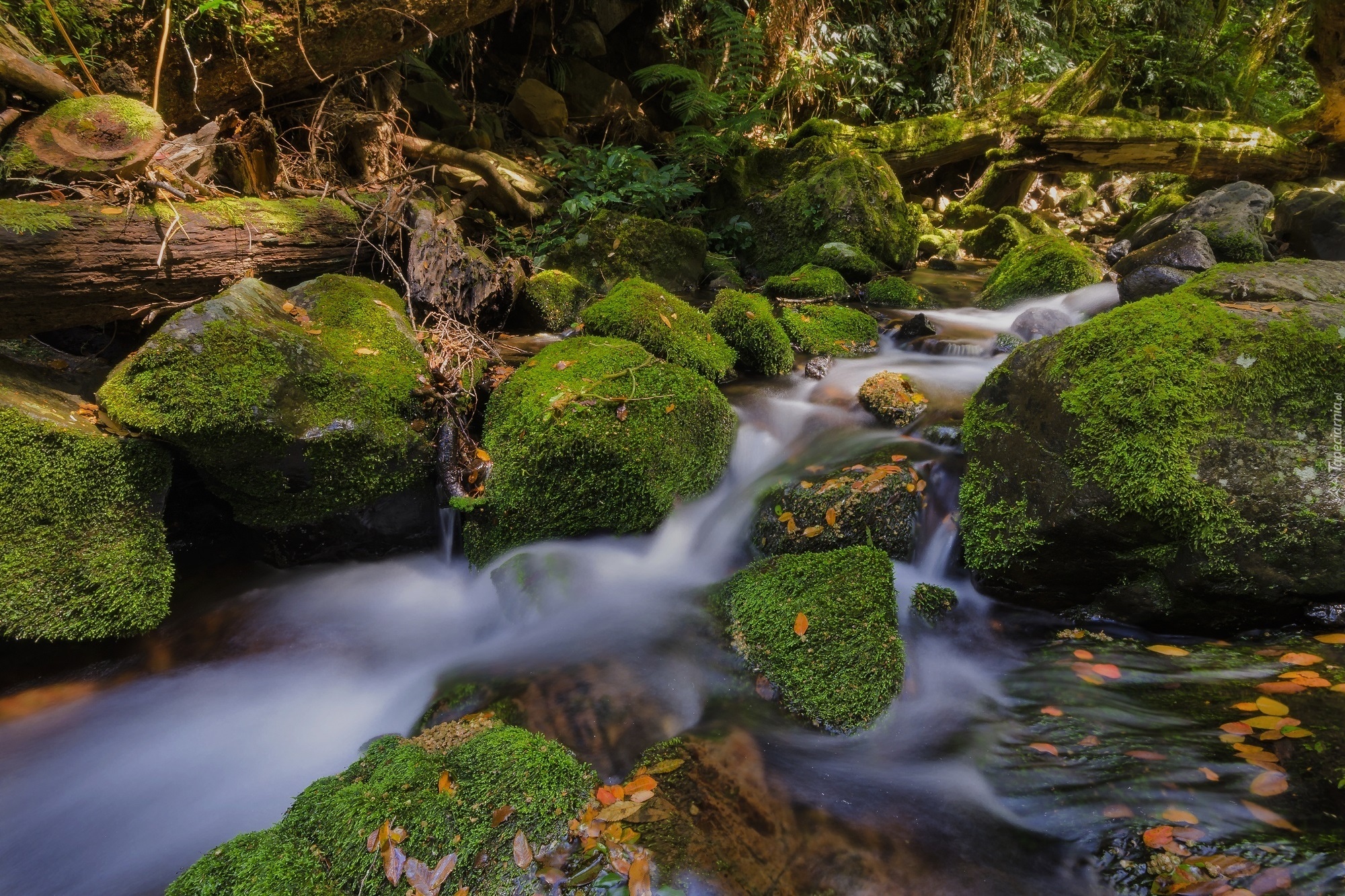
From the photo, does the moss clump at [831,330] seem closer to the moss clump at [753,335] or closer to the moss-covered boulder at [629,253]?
the moss clump at [753,335]

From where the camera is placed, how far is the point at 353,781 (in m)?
2.42

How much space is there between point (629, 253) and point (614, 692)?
5.48 m

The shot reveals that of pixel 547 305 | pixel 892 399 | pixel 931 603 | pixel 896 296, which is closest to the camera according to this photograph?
pixel 931 603

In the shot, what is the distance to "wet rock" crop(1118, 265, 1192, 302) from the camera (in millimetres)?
5754

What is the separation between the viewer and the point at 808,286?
24.5ft

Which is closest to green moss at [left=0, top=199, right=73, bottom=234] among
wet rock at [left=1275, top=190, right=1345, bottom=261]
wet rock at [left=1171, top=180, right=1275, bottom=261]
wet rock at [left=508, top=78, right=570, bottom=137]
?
→ wet rock at [left=508, top=78, right=570, bottom=137]

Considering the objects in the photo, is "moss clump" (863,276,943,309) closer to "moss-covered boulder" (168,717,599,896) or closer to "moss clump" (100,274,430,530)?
"moss clump" (100,274,430,530)

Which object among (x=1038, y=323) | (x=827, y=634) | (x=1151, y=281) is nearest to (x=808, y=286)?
(x=1038, y=323)

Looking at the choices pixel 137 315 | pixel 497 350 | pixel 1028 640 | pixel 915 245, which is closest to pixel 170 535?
pixel 137 315

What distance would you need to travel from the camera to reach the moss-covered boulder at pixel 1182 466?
284 cm

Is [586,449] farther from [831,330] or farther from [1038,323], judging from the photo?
[1038,323]

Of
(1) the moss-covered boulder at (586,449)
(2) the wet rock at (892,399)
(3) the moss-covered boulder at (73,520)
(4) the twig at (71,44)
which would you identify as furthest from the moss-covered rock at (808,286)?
(4) the twig at (71,44)

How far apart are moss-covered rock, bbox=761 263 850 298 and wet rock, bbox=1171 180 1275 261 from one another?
3794 mm

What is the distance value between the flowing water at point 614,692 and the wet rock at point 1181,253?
415cm
